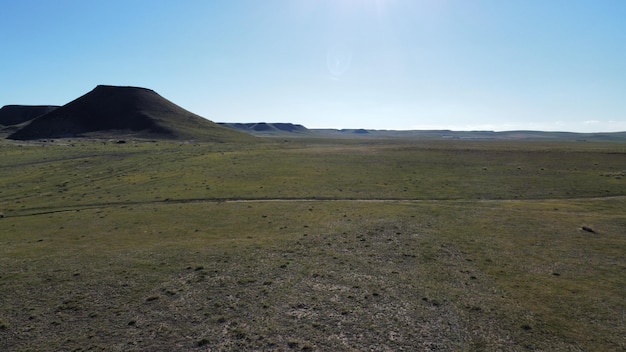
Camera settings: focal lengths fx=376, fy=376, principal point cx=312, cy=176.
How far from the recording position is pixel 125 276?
27406 mm

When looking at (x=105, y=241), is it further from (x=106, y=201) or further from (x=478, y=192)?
(x=478, y=192)

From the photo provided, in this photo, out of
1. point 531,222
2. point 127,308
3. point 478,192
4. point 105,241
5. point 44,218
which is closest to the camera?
point 127,308

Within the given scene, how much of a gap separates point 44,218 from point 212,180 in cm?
3004

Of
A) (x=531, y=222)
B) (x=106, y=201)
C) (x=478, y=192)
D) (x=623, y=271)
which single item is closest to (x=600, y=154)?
(x=478, y=192)

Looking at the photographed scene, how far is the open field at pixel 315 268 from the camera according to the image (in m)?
19.8

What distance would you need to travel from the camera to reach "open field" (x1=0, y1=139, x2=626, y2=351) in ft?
64.9

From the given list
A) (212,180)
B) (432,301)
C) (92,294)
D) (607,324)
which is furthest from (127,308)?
(212,180)

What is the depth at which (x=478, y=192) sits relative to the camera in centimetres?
6053

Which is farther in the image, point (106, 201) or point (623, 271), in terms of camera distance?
point (106, 201)

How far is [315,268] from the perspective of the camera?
28.8 metres

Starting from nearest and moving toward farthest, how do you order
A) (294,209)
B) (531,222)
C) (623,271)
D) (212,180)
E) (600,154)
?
(623,271) → (531,222) → (294,209) → (212,180) → (600,154)

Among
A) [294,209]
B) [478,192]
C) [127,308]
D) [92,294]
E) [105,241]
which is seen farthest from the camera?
[478,192]

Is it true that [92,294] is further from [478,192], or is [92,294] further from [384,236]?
[478,192]

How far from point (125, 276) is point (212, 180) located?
45785 millimetres
